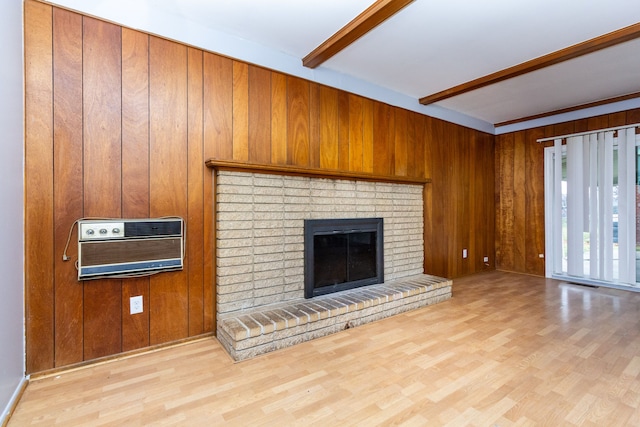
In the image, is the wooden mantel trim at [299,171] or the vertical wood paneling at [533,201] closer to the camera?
the wooden mantel trim at [299,171]

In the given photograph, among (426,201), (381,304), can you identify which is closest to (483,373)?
(381,304)

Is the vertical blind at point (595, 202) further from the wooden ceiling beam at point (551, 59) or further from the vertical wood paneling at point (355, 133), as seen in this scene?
the vertical wood paneling at point (355, 133)

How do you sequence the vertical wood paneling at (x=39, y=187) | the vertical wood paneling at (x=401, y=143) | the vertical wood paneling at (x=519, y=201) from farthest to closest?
1. the vertical wood paneling at (x=519, y=201)
2. the vertical wood paneling at (x=401, y=143)
3. the vertical wood paneling at (x=39, y=187)

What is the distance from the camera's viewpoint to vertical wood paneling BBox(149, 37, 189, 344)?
7.33 feet

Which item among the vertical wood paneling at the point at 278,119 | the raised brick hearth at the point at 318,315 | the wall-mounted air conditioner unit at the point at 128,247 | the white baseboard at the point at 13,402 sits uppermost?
the vertical wood paneling at the point at 278,119

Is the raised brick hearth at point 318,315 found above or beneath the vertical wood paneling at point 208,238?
beneath

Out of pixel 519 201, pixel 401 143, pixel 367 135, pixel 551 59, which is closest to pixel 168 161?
pixel 367 135

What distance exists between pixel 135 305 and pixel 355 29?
2.61 m

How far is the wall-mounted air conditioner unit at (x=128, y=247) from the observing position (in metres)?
1.97

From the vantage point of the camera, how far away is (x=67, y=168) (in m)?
1.96

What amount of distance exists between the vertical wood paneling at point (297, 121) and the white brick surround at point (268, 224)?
240mm

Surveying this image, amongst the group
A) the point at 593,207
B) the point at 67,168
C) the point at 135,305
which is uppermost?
the point at 67,168

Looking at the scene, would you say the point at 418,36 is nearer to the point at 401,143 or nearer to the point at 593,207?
the point at 401,143

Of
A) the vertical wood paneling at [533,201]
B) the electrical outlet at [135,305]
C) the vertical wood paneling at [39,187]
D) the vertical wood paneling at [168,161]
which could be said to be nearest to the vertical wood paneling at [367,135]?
the vertical wood paneling at [168,161]
